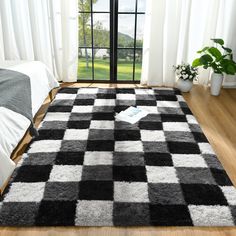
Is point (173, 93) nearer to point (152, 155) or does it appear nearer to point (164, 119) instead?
point (164, 119)

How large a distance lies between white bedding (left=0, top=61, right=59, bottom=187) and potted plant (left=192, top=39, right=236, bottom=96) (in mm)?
1681

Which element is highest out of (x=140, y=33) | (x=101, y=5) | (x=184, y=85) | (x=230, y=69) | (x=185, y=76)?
(x=101, y=5)

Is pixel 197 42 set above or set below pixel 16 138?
above

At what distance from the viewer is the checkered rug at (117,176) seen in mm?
1873

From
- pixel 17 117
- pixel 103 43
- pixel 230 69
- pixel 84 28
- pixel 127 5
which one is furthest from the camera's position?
pixel 127 5

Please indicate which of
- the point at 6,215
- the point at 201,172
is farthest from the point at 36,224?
the point at 201,172

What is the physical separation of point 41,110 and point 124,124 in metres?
0.95

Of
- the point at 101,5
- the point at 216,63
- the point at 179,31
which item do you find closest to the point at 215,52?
the point at 216,63

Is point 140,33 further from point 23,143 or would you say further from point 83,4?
point 23,143

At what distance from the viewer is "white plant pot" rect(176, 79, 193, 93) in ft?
12.2

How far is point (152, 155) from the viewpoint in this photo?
244cm

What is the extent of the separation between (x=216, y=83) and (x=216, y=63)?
0.26m

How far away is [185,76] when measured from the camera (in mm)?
3748

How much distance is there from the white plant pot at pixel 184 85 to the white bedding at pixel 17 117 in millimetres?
1485
